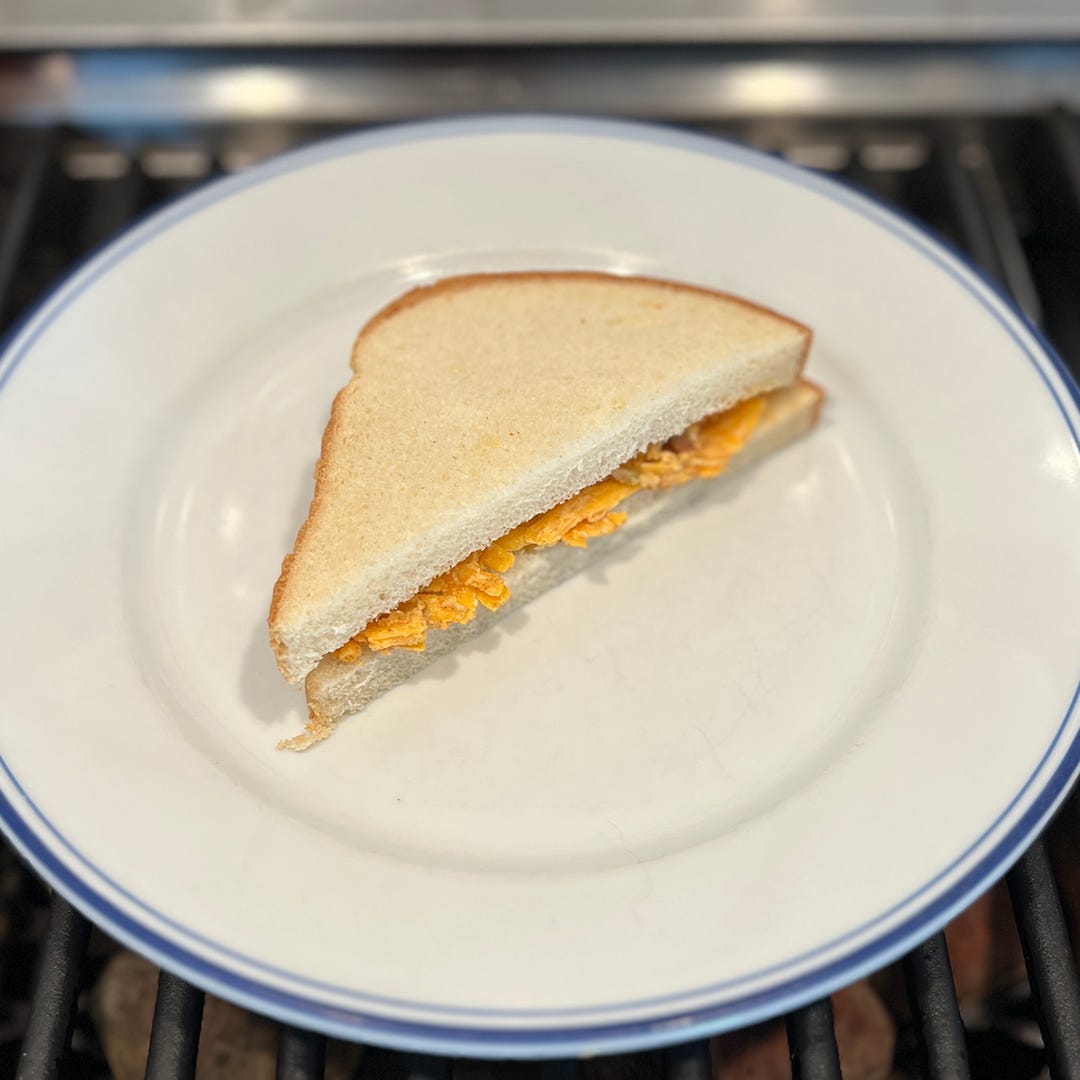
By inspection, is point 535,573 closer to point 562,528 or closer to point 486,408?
point 562,528

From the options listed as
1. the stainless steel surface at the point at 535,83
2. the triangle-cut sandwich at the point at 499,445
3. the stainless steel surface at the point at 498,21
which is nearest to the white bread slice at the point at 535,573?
the triangle-cut sandwich at the point at 499,445

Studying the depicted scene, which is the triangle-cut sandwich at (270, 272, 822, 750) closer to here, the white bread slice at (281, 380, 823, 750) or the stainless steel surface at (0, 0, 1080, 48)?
Answer: the white bread slice at (281, 380, 823, 750)

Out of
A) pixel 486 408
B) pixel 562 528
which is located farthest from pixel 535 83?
pixel 562 528

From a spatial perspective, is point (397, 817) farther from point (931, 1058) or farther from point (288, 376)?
point (288, 376)

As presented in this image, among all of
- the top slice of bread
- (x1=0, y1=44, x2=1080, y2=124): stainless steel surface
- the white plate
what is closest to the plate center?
the white plate

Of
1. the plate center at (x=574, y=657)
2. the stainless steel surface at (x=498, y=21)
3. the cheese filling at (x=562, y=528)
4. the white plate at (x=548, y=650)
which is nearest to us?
the white plate at (x=548, y=650)

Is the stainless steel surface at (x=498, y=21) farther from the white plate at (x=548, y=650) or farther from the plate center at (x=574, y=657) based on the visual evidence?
the plate center at (x=574, y=657)
